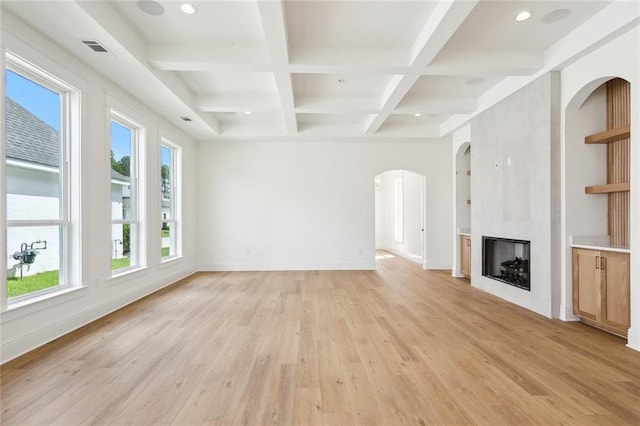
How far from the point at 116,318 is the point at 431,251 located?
6.24 m

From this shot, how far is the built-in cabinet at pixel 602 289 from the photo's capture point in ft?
9.63

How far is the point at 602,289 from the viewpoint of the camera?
3.12m

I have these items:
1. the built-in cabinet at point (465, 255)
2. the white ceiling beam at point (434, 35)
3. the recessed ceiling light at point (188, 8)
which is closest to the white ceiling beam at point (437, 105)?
the white ceiling beam at point (434, 35)

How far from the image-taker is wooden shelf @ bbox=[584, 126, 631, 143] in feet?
10.1

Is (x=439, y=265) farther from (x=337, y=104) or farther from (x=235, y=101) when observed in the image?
(x=235, y=101)

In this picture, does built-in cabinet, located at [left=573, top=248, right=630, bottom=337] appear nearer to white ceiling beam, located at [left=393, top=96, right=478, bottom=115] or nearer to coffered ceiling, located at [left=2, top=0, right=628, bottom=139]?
coffered ceiling, located at [left=2, top=0, right=628, bottom=139]

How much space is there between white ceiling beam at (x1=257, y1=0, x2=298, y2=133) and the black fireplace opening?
3.97m

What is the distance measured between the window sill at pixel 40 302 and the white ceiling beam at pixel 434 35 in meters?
4.64

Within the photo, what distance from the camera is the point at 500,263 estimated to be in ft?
15.7

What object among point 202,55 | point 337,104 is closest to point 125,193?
point 202,55

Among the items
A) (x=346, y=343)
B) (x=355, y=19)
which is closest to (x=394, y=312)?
(x=346, y=343)

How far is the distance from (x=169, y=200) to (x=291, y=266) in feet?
9.85

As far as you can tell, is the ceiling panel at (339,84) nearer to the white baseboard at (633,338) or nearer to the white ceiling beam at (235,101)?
the white ceiling beam at (235,101)

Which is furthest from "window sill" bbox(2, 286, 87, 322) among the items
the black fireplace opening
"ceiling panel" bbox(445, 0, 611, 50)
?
the black fireplace opening
